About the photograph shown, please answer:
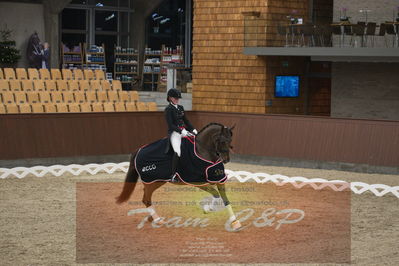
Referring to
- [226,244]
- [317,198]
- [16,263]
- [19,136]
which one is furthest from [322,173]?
[16,263]

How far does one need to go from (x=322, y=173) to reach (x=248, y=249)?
902 cm

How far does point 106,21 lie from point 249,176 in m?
21.1

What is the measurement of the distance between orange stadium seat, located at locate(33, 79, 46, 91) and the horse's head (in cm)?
1336

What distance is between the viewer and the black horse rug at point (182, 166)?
1189 cm

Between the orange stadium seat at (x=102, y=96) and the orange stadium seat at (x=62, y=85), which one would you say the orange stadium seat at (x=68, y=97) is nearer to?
the orange stadium seat at (x=102, y=96)

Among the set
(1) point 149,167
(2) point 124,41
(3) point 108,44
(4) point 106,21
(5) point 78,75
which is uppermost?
(4) point 106,21

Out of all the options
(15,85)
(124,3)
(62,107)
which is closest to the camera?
(62,107)

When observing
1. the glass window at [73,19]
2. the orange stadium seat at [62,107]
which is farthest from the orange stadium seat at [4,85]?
the glass window at [73,19]

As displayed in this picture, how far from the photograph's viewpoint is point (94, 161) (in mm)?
20750

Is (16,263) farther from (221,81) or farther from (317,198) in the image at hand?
(221,81)

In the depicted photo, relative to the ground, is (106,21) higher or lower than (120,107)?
higher

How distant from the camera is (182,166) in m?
12.3

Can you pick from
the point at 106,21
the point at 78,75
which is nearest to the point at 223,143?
the point at 78,75

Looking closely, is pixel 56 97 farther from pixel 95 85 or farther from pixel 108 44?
pixel 108 44
